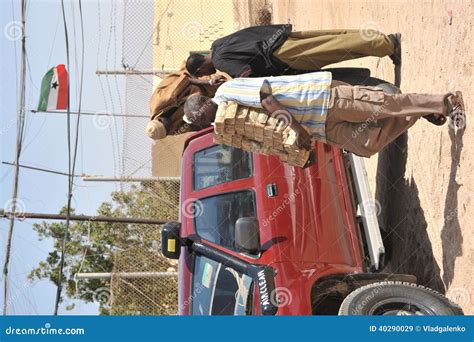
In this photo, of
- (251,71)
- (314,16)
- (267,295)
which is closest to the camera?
(267,295)

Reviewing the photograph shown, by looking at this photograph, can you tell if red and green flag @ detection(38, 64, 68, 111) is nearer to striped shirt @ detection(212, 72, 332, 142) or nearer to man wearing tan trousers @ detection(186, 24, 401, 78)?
man wearing tan trousers @ detection(186, 24, 401, 78)

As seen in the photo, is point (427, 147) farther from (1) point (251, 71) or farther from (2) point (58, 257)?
(2) point (58, 257)

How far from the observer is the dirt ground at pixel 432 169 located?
507 cm

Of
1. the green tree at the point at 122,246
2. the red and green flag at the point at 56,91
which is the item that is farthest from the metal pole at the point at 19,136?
the green tree at the point at 122,246

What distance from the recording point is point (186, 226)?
5691mm

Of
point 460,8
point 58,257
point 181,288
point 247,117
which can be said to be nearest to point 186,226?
point 181,288

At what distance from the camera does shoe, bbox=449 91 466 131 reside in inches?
199

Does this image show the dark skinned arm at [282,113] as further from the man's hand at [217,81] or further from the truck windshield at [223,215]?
the man's hand at [217,81]

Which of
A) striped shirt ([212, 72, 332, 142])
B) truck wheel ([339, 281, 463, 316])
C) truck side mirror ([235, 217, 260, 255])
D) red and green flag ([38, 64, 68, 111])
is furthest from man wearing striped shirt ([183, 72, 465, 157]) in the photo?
red and green flag ([38, 64, 68, 111])

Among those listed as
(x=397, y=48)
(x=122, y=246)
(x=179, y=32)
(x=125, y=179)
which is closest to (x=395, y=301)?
(x=397, y=48)

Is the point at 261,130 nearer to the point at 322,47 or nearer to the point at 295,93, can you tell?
the point at 295,93

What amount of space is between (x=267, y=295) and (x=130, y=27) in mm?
8186

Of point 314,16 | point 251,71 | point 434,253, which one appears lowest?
point 434,253

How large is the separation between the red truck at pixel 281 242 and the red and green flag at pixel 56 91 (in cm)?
482
